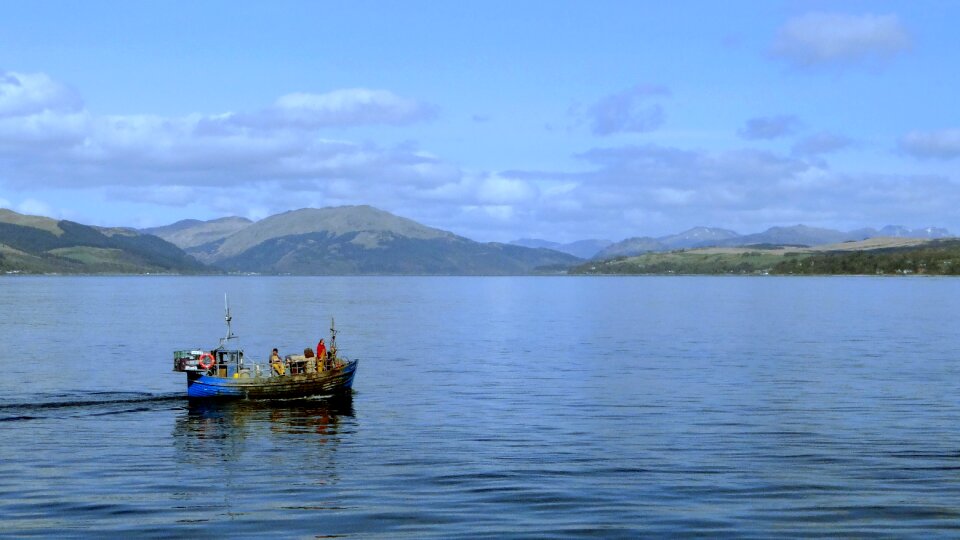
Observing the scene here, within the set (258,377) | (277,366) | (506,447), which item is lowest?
(506,447)

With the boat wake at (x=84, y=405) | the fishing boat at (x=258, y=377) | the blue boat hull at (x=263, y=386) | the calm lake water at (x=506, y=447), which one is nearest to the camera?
the calm lake water at (x=506, y=447)

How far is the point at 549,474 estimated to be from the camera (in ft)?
142

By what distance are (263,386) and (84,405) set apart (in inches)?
432

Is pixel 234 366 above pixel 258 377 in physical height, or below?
above

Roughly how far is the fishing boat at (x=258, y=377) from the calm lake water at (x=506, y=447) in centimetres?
122

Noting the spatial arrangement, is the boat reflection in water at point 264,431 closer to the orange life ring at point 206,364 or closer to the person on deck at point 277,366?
the person on deck at point 277,366

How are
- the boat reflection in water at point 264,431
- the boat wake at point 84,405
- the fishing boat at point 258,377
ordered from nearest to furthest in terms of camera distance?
1. the boat reflection in water at point 264,431
2. the boat wake at point 84,405
3. the fishing boat at point 258,377

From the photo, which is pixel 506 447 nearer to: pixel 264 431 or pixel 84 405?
pixel 264 431

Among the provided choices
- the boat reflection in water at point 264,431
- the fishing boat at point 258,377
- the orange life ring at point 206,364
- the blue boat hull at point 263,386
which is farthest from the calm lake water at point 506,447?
the orange life ring at point 206,364

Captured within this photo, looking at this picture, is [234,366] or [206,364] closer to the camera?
[206,364]

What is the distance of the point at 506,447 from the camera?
5000cm

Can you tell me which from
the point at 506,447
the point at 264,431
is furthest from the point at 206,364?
the point at 506,447

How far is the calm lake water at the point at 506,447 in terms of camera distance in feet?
119

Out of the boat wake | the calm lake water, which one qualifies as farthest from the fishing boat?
the boat wake
